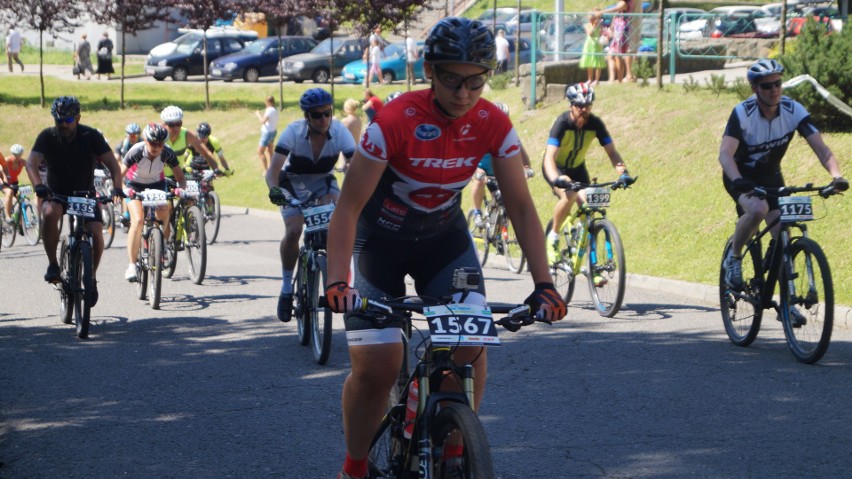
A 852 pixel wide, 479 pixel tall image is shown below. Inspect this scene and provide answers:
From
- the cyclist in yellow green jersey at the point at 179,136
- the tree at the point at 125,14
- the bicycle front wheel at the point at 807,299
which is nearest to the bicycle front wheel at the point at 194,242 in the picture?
the cyclist in yellow green jersey at the point at 179,136

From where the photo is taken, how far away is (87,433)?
6.73 metres

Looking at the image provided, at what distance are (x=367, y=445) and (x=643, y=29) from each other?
1828cm

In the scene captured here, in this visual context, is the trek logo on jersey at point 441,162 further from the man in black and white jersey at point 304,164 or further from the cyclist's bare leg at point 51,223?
the cyclist's bare leg at point 51,223

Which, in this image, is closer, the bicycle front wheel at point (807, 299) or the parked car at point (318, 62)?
the bicycle front wheel at point (807, 299)

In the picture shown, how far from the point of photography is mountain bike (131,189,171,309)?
1162 cm

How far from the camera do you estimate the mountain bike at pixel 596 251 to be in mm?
10398

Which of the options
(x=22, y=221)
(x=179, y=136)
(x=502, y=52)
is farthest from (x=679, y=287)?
(x=502, y=52)

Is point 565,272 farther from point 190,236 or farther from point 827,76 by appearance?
point 827,76

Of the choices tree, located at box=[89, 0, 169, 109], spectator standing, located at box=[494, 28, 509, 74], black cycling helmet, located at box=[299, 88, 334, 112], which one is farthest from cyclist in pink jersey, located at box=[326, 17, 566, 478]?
tree, located at box=[89, 0, 169, 109]

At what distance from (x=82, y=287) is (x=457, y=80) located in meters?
6.71

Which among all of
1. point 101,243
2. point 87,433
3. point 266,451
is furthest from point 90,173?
point 266,451

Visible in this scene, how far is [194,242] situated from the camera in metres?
13.5

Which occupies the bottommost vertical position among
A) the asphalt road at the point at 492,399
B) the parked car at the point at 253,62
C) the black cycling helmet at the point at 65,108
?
the asphalt road at the point at 492,399

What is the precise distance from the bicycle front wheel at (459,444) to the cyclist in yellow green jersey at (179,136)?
1063 centimetres
